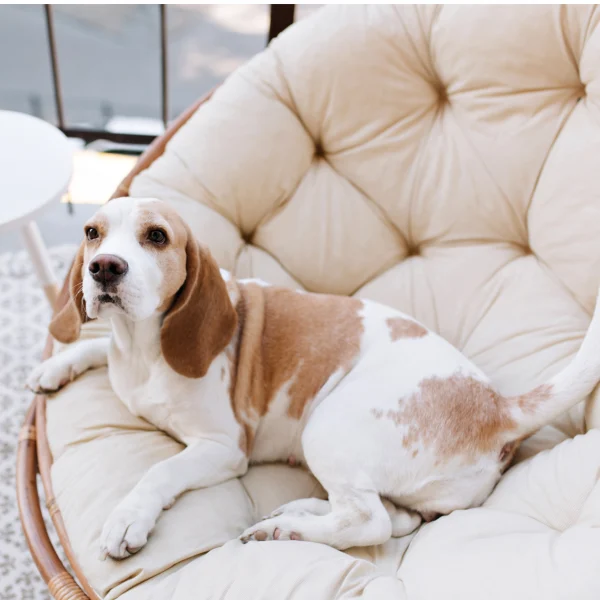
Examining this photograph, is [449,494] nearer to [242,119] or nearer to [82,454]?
[82,454]

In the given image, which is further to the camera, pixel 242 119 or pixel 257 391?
pixel 242 119

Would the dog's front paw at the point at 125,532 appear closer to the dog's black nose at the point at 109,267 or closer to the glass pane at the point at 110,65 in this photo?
the dog's black nose at the point at 109,267

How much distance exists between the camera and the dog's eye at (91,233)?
1401mm

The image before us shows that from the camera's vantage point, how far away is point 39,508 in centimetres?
166

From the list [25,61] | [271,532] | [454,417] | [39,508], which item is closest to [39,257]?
[39,508]

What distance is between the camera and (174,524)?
1.39 m

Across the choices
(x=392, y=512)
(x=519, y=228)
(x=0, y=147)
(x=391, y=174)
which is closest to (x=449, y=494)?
(x=392, y=512)

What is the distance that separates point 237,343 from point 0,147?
1045 mm

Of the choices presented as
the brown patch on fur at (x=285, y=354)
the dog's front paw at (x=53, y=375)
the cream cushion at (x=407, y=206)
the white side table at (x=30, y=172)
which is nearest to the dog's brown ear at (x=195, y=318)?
the brown patch on fur at (x=285, y=354)

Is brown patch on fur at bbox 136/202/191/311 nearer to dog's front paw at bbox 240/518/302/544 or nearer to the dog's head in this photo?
the dog's head

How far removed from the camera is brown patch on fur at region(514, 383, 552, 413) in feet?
4.75

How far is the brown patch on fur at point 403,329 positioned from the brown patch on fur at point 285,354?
7 cm

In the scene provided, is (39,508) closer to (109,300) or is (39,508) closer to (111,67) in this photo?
(109,300)

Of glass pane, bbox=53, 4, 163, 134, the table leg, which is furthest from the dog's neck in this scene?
glass pane, bbox=53, 4, 163, 134
